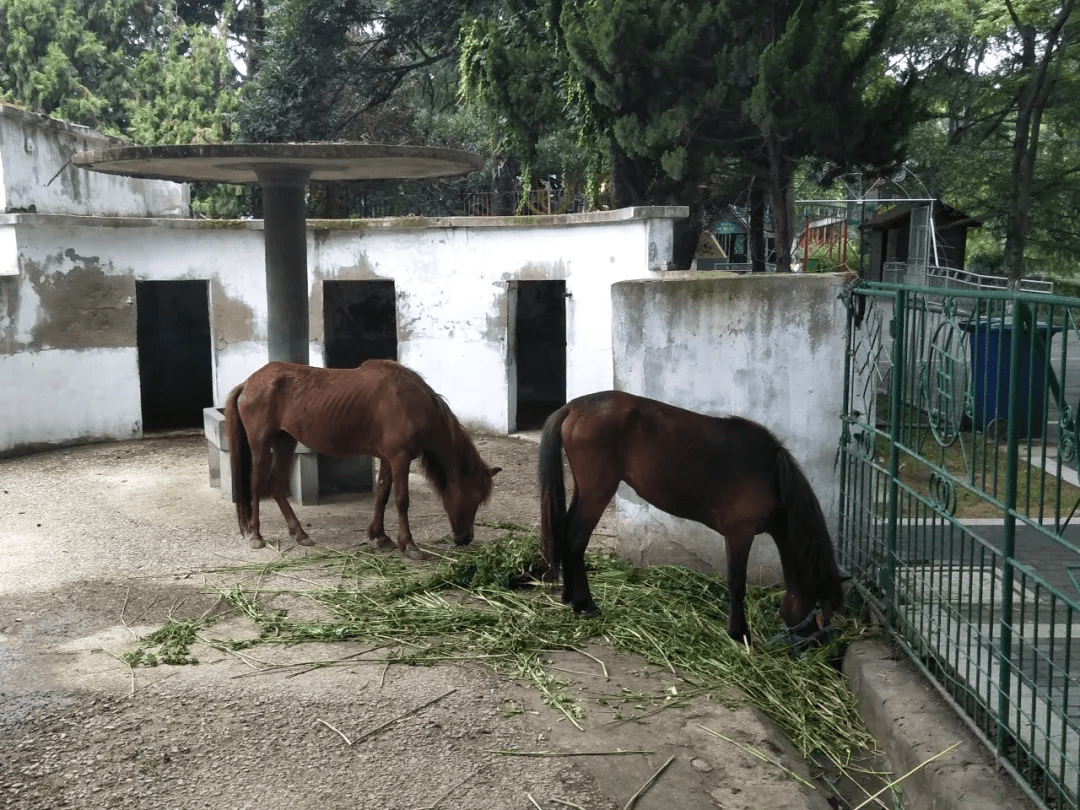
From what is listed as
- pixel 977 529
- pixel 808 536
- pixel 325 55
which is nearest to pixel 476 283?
pixel 977 529

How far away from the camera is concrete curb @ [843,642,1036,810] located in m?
3.43

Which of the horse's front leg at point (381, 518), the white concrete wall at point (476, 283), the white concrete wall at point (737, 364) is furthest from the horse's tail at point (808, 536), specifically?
the white concrete wall at point (476, 283)

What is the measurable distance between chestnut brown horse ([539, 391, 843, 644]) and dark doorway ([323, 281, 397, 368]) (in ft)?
33.8

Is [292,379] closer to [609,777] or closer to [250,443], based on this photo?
[250,443]

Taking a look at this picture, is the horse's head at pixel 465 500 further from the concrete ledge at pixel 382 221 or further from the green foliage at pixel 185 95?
the green foliage at pixel 185 95

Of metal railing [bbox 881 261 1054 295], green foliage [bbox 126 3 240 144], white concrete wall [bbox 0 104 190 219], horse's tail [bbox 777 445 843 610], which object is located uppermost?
green foliage [bbox 126 3 240 144]

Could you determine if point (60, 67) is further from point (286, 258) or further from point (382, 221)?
point (286, 258)

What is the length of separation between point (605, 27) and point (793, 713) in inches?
391

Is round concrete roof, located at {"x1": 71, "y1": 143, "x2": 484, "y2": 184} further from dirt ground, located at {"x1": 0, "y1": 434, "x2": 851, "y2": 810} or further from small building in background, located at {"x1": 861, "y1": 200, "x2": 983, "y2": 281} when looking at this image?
small building in background, located at {"x1": 861, "y1": 200, "x2": 983, "y2": 281}

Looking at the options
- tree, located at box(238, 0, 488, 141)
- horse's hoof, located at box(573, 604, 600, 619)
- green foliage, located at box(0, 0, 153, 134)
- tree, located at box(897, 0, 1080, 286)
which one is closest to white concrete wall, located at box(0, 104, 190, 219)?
tree, located at box(238, 0, 488, 141)

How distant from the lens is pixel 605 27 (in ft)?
40.8

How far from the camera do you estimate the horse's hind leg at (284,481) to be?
749 cm

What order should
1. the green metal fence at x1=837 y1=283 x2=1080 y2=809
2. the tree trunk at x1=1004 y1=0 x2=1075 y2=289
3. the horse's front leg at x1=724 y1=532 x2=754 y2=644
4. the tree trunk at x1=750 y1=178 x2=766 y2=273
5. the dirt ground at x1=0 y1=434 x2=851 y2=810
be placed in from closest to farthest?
the green metal fence at x1=837 y1=283 x2=1080 y2=809 < the dirt ground at x1=0 y1=434 x2=851 y2=810 < the horse's front leg at x1=724 y1=532 x2=754 y2=644 < the tree trunk at x1=750 y1=178 x2=766 y2=273 < the tree trunk at x1=1004 y1=0 x2=1075 y2=289

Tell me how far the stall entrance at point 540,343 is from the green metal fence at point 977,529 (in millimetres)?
8718
